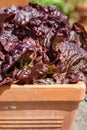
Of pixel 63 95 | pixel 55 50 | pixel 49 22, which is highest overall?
pixel 49 22

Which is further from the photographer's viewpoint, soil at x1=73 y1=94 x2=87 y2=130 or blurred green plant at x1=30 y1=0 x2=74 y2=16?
blurred green plant at x1=30 y1=0 x2=74 y2=16

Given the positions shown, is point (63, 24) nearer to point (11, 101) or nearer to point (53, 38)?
point (53, 38)

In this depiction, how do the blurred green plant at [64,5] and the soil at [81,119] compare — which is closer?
the soil at [81,119]

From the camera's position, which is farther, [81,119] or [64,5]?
[64,5]

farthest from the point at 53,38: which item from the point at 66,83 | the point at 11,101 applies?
the point at 11,101

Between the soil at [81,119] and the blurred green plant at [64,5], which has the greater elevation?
the blurred green plant at [64,5]

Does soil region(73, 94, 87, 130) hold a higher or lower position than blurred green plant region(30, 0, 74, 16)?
A: lower

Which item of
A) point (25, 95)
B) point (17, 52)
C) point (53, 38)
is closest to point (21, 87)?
point (25, 95)

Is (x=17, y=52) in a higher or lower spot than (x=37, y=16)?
lower

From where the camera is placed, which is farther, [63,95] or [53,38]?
[53,38]

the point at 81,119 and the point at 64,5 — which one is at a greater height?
the point at 64,5
